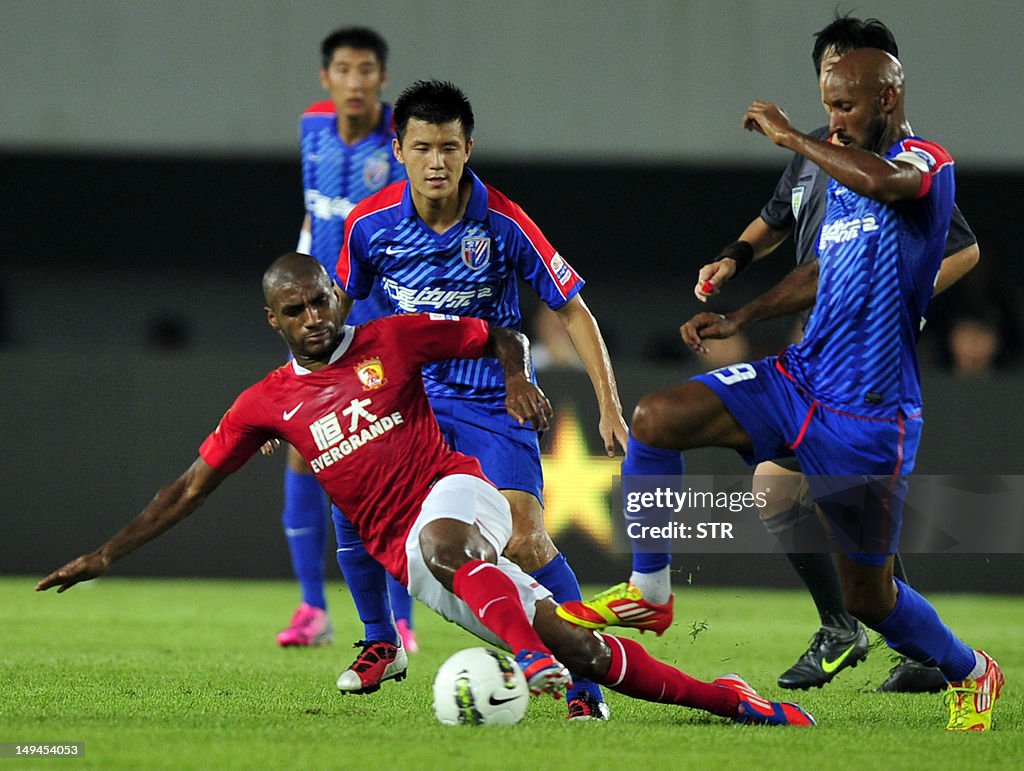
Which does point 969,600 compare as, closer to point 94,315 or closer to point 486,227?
point 486,227

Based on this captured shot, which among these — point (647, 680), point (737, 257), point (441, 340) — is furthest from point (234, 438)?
point (737, 257)

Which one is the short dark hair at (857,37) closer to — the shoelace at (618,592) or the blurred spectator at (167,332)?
the shoelace at (618,592)

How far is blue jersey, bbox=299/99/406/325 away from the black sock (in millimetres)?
2683

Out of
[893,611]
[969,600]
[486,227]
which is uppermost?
[486,227]

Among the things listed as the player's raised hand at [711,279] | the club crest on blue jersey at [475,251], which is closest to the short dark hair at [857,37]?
the player's raised hand at [711,279]

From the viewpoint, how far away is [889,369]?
4812 mm

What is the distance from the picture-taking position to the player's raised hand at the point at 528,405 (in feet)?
15.2

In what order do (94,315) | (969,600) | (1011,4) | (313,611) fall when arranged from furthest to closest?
(94,315)
(1011,4)
(969,600)
(313,611)

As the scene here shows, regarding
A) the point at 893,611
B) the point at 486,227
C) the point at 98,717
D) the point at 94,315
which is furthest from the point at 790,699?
the point at 94,315

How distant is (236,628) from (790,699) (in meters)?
3.19

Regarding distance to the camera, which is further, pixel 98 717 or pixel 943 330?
pixel 943 330

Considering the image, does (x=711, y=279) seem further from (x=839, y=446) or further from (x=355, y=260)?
(x=355, y=260)

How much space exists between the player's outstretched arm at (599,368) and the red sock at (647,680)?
806 mm

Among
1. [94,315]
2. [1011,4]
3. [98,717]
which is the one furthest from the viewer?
[94,315]
